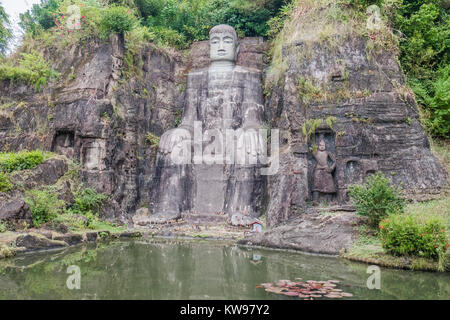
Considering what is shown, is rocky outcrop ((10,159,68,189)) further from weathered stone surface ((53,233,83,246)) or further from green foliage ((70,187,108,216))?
weathered stone surface ((53,233,83,246))

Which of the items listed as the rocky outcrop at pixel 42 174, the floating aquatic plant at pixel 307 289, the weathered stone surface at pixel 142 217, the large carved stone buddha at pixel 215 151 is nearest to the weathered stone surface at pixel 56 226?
the rocky outcrop at pixel 42 174

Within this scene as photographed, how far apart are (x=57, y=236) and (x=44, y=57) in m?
8.31

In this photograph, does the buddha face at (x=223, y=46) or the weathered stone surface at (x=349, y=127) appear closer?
the weathered stone surface at (x=349, y=127)

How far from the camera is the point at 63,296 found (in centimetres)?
462

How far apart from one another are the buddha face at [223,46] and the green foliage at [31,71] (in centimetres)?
565

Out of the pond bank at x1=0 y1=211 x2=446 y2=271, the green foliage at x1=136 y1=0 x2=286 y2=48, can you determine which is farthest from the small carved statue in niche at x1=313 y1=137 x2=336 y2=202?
the green foliage at x1=136 y1=0 x2=286 y2=48

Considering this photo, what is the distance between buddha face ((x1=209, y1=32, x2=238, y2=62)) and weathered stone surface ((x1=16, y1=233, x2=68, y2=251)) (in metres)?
8.97

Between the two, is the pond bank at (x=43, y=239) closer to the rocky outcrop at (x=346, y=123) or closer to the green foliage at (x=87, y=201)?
the green foliage at (x=87, y=201)

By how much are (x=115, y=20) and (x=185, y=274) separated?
31.9ft

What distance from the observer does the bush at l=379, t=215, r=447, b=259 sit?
6.07 m

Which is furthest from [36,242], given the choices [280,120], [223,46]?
[223,46]

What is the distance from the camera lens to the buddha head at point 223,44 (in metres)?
14.3

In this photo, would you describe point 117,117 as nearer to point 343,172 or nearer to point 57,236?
point 57,236

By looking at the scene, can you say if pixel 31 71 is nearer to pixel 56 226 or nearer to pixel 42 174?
pixel 42 174
